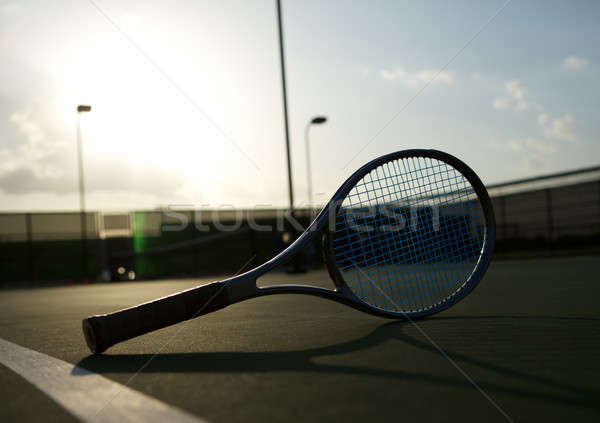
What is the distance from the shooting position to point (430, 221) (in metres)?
4.40

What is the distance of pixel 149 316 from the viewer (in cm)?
320

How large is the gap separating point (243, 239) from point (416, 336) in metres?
19.4

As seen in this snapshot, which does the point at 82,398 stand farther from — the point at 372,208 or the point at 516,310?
the point at 516,310

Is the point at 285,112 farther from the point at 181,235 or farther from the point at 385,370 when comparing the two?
the point at 385,370

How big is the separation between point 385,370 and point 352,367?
0.15 metres

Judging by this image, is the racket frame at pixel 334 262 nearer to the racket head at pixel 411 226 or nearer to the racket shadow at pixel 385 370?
the racket head at pixel 411 226

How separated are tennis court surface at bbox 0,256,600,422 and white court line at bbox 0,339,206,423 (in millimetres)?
25

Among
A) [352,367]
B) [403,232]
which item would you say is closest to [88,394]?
[352,367]

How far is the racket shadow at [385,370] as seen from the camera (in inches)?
82.5

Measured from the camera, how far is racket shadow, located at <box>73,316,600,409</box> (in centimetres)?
210

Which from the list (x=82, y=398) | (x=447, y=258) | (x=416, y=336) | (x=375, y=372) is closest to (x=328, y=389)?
(x=375, y=372)

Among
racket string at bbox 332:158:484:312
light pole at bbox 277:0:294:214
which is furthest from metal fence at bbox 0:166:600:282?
racket string at bbox 332:158:484:312

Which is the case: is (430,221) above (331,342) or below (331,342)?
above

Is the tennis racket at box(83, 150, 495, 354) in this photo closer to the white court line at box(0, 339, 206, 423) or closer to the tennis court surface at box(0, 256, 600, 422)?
the tennis court surface at box(0, 256, 600, 422)
